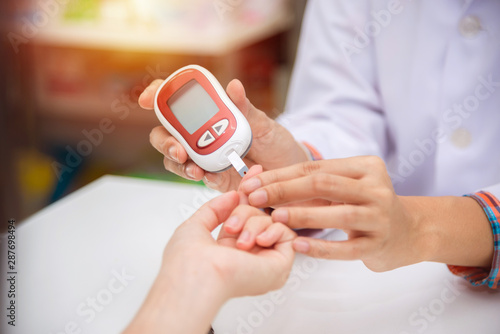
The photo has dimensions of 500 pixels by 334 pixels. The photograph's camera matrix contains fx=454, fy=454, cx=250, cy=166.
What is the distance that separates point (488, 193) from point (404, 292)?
18 cm

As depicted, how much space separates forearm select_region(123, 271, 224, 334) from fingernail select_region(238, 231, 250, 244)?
6cm

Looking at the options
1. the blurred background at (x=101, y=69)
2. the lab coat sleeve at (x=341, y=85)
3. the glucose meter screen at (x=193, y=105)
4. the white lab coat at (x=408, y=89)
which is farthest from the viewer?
the blurred background at (x=101, y=69)

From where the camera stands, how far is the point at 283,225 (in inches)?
20.3

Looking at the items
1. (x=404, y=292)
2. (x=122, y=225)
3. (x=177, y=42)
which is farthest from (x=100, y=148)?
(x=404, y=292)

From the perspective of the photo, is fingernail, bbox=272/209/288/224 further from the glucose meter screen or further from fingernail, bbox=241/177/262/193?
the glucose meter screen

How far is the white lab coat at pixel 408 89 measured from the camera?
0.77 metres

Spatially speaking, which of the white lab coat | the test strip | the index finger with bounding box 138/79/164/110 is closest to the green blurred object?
the white lab coat

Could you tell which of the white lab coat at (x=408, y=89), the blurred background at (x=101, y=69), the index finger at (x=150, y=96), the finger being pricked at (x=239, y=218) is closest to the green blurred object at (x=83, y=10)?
the blurred background at (x=101, y=69)

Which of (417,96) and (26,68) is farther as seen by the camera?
(26,68)

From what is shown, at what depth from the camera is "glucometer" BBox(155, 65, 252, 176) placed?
24.5 inches

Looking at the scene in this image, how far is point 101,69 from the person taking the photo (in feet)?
6.27

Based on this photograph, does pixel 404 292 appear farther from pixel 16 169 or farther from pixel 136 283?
pixel 16 169

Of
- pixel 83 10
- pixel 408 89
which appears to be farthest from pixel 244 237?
pixel 83 10

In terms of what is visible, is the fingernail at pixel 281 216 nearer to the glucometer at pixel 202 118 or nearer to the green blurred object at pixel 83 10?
the glucometer at pixel 202 118
